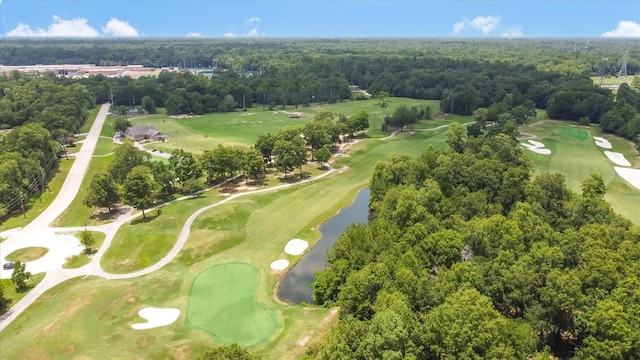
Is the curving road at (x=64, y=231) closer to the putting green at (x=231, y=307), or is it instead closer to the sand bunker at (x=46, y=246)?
the sand bunker at (x=46, y=246)

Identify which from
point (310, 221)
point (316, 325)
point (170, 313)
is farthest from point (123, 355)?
point (310, 221)

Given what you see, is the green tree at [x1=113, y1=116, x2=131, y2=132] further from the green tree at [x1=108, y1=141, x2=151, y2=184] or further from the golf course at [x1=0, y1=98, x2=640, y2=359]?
the green tree at [x1=108, y1=141, x2=151, y2=184]

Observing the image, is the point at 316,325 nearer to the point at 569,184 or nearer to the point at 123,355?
the point at 123,355

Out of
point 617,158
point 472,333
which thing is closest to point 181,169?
point 472,333

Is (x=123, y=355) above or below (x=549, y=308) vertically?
below

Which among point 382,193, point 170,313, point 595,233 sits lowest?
point 170,313

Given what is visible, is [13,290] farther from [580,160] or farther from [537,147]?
[537,147]
